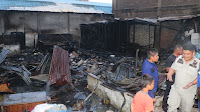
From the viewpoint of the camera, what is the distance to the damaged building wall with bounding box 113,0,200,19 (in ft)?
37.7

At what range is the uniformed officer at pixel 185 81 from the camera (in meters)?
3.33

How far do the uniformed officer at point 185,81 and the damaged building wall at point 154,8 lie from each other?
9.36 metres

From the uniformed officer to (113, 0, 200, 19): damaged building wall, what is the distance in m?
9.36

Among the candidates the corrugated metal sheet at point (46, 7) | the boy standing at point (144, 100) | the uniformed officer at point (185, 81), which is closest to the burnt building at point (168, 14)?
the corrugated metal sheet at point (46, 7)

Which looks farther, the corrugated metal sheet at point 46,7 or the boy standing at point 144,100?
the corrugated metal sheet at point 46,7

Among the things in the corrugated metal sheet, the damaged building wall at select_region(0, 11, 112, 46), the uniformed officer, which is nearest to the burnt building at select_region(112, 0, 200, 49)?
the corrugated metal sheet

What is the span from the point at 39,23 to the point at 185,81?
14645 millimetres

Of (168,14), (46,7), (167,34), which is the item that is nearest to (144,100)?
(167,34)

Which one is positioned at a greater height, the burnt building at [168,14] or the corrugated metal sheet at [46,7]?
the corrugated metal sheet at [46,7]

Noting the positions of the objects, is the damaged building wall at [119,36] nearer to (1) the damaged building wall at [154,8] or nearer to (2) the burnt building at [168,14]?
(2) the burnt building at [168,14]

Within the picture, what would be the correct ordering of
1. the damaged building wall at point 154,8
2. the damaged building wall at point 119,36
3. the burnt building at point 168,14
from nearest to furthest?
the burnt building at point 168,14 → the damaged building wall at point 154,8 → the damaged building wall at point 119,36

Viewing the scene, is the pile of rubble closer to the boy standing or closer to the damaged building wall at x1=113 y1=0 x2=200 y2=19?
the boy standing

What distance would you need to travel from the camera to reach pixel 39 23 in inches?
613

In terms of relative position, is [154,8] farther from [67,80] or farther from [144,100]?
[144,100]
